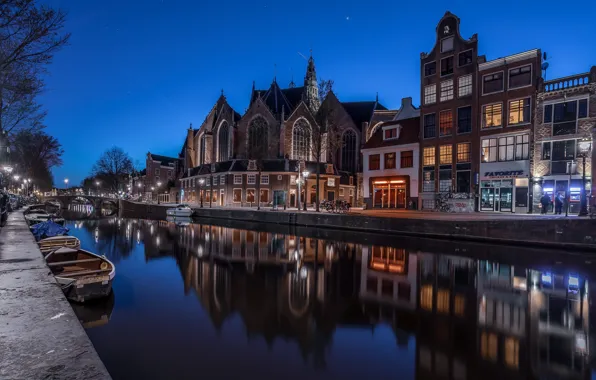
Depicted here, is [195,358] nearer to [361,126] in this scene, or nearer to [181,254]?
[181,254]

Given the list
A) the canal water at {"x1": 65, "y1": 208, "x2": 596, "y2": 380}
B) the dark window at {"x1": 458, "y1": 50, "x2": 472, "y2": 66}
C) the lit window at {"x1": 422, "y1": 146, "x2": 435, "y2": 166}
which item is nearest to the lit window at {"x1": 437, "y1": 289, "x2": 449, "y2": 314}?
the canal water at {"x1": 65, "y1": 208, "x2": 596, "y2": 380}

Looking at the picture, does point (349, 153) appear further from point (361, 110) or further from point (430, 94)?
point (430, 94)

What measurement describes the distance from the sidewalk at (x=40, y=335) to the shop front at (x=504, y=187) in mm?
34097

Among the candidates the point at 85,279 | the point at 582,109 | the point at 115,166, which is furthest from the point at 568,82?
the point at 115,166

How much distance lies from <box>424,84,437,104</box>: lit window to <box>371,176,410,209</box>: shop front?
8.75 m

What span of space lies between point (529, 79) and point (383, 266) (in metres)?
25.8

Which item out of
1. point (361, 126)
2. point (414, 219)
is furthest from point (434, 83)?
point (361, 126)

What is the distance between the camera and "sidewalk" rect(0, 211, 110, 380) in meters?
3.79

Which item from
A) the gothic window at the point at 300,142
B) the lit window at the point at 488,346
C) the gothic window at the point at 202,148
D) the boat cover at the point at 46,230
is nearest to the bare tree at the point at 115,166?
the gothic window at the point at 202,148

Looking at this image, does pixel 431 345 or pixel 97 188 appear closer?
pixel 431 345

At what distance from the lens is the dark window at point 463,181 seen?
33.9 meters

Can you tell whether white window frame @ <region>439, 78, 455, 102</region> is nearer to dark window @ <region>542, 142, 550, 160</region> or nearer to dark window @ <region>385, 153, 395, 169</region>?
dark window @ <region>385, 153, 395, 169</region>

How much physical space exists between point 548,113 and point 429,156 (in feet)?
36.4

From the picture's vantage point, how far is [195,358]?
6488 mm
